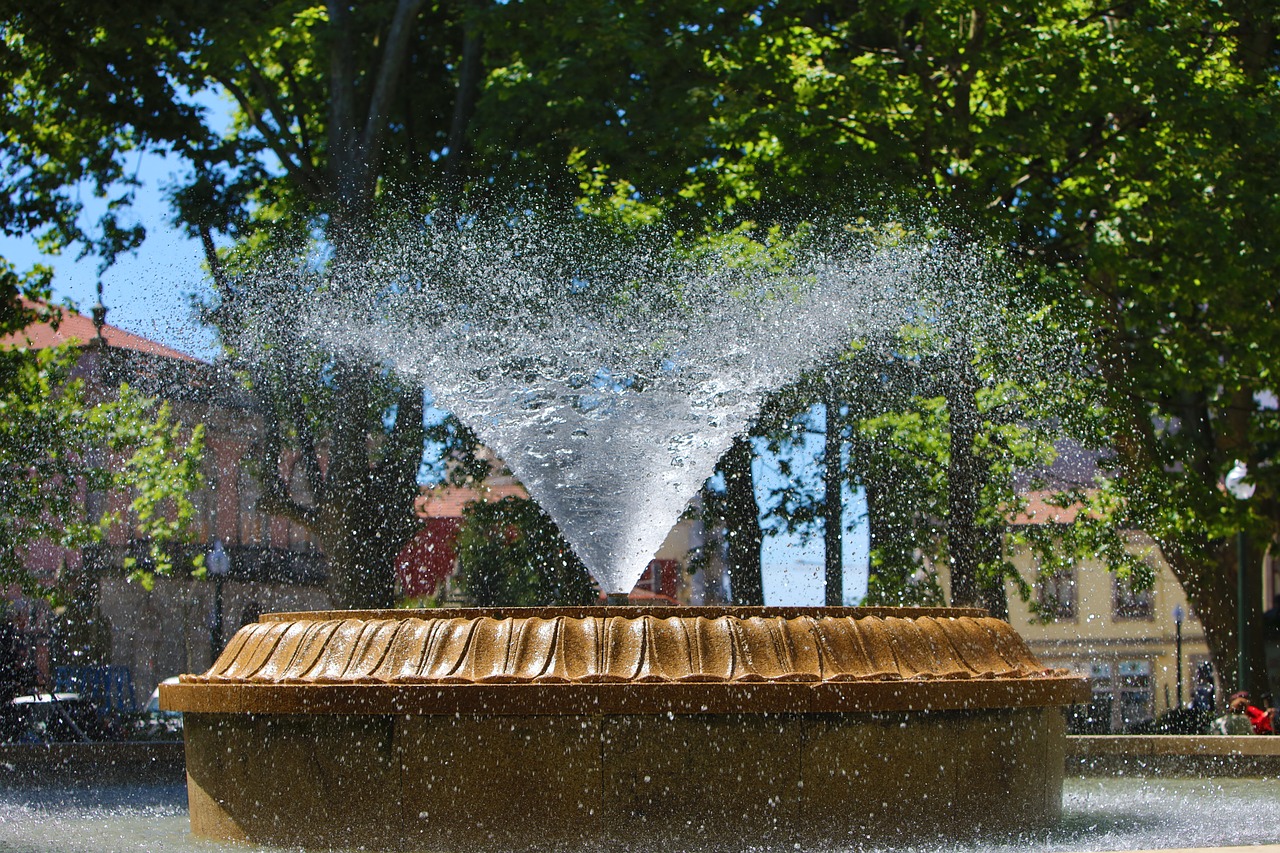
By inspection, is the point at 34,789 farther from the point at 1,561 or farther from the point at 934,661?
the point at 1,561

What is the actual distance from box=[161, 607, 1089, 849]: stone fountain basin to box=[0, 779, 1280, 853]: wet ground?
0.67 ft

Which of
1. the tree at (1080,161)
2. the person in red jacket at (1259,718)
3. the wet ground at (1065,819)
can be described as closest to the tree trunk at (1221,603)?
the tree at (1080,161)

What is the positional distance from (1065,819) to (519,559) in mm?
12449

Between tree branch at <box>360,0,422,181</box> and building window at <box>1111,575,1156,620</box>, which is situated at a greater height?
tree branch at <box>360,0,422,181</box>

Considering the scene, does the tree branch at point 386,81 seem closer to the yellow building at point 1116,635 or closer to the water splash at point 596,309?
the water splash at point 596,309

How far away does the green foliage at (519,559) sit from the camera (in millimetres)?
18562

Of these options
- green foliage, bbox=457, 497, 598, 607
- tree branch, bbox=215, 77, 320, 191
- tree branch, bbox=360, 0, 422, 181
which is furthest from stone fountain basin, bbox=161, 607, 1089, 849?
tree branch, bbox=215, 77, 320, 191

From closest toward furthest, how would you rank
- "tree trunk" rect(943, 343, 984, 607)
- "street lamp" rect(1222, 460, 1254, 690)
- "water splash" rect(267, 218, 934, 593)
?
1. "street lamp" rect(1222, 460, 1254, 690)
2. "tree trunk" rect(943, 343, 984, 607)
3. "water splash" rect(267, 218, 934, 593)

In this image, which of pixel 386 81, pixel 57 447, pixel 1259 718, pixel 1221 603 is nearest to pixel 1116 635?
pixel 1221 603

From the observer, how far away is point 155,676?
31719mm

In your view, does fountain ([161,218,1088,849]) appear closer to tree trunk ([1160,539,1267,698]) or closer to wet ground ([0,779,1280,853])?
wet ground ([0,779,1280,853])

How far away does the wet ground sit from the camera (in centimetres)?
640

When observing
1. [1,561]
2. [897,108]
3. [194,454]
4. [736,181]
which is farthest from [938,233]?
[1,561]

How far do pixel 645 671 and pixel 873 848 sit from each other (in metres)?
1.13
